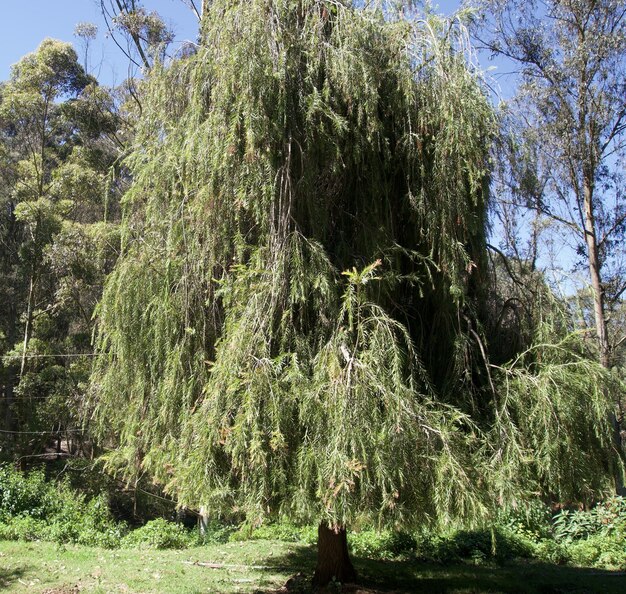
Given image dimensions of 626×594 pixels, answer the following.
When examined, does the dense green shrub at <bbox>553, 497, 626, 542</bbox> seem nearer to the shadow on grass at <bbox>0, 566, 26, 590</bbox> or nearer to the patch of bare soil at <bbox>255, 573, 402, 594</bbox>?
the patch of bare soil at <bbox>255, 573, 402, 594</bbox>

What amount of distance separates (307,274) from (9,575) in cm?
556

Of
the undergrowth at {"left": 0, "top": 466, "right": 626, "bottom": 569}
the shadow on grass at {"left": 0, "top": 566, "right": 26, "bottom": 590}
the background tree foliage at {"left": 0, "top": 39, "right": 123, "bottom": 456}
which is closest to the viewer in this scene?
the shadow on grass at {"left": 0, "top": 566, "right": 26, "bottom": 590}

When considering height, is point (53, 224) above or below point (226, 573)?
above

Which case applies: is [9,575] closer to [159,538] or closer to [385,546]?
[159,538]

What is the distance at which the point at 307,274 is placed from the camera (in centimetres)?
527

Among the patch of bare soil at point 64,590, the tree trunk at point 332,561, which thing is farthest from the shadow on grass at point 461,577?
the patch of bare soil at point 64,590

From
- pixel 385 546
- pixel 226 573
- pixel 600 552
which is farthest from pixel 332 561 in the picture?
pixel 600 552

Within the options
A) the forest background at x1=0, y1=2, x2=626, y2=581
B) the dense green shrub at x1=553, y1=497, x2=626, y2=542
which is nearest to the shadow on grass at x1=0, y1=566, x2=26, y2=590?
the forest background at x1=0, y1=2, x2=626, y2=581

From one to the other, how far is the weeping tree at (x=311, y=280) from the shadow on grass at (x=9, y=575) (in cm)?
233

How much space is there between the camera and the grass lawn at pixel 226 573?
23.7ft

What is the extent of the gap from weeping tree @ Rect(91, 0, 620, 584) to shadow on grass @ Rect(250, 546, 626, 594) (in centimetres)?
228

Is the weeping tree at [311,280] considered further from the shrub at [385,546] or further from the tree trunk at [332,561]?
the shrub at [385,546]

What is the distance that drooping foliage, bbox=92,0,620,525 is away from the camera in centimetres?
450

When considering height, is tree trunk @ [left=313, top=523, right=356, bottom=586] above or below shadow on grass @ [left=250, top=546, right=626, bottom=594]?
above
